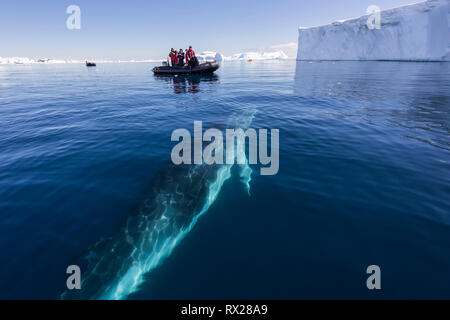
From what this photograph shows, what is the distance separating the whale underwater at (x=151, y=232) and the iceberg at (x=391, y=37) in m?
Answer: 104

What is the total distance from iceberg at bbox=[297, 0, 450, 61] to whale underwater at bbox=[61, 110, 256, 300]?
103523mm

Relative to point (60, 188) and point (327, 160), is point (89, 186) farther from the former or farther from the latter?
point (327, 160)

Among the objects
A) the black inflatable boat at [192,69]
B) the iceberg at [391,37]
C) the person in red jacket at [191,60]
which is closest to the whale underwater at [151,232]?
the black inflatable boat at [192,69]

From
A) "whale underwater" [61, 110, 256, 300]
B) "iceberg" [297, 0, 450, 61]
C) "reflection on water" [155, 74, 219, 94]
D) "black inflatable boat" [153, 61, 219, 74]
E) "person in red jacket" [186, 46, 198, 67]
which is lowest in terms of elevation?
"whale underwater" [61, 110, 256, 300]

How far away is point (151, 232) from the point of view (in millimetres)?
5090

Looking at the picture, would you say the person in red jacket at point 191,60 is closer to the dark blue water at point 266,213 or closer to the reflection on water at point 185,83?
the reflection on water at point 185,83

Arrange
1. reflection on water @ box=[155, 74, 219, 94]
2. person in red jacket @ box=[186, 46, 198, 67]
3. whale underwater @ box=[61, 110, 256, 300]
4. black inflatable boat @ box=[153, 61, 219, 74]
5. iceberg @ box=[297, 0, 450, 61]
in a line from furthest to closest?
1. iceberg @ box=[297, 0, 450, 61]
2. person in red jacket @ box=[186, 46, 198, 67]
3. black inflatable boat @ box=[153, 61, 219, 74]
4. reflection on water @ box=[155, 74, 219, 94]
5. whale underwater @ box=[61, 110, 256, 300]

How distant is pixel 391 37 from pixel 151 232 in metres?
114

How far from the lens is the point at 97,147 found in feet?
33.2

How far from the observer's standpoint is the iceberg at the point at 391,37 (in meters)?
67.6

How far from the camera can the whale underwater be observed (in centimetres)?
402

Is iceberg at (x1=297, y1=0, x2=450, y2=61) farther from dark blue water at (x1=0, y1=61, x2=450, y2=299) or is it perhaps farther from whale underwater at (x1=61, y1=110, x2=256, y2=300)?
whale underwater at (x1=61, y1=110, x2=256, y2=300)

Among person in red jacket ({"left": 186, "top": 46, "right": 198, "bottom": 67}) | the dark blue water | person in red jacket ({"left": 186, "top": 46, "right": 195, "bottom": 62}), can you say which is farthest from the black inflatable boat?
the dark blue water

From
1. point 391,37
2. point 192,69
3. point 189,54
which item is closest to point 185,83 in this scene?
point 192,69
